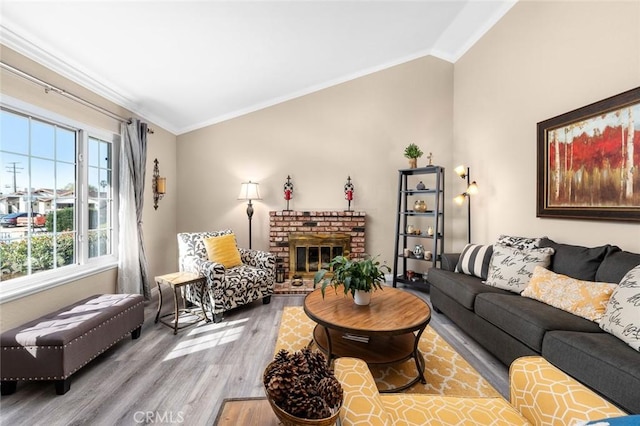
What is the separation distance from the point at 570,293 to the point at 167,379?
2907 millimetres

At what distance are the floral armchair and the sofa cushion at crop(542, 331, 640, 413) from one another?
2643 mm

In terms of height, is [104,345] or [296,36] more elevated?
[296,36]

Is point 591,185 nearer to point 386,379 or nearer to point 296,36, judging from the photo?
point 386,379

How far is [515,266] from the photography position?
2.51 m

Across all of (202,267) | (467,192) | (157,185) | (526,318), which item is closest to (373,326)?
(526,318)

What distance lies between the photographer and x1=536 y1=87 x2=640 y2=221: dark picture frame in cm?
214

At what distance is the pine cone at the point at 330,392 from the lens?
33.7 inches

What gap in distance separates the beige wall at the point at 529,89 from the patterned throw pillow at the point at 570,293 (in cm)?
56

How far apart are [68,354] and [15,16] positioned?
225 centimetres

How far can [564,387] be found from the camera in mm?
1068

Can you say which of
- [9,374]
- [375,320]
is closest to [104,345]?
[9,374]

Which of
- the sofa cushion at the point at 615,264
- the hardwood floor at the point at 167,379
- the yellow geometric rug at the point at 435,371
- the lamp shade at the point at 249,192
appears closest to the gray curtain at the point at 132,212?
the hardwood floor at the point at 167,379

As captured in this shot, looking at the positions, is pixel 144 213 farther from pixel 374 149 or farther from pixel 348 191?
pixel 374 149

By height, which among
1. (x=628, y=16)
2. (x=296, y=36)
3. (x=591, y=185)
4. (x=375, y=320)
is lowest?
(x=375, y=320)
